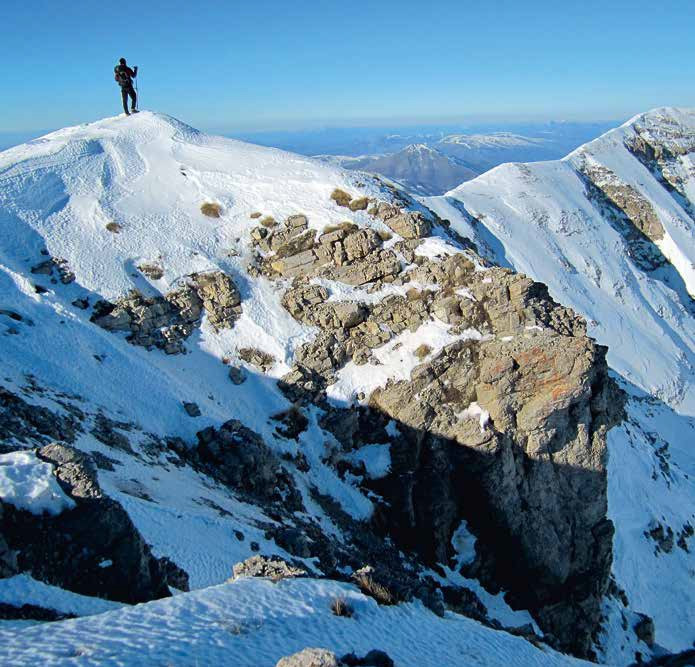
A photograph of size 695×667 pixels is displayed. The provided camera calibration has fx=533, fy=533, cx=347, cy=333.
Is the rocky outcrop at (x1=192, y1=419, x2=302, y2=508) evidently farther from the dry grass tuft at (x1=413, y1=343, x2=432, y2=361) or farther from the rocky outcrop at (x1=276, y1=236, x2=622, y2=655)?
the dry grass tuft at (x1=413, y1=343, x2=432, y2=361)

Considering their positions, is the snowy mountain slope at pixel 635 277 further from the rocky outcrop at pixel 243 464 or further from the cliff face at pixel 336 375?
the rocky outcrop at pixel 243 464

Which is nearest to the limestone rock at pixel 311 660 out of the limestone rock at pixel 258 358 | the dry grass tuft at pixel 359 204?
the limestone rock at pixel 258 358

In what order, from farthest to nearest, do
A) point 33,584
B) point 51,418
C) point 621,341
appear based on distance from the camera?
point 621,341 < point 51,418 < point 33,584

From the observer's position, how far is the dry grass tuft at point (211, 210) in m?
34.9

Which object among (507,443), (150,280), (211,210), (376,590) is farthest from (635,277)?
(376,590)

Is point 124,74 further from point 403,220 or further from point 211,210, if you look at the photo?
point 403,220

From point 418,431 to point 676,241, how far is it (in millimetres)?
85736

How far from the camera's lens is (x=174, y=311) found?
3000 centimetres

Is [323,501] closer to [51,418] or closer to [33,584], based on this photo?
[51,418]

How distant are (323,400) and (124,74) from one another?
90.9 feet

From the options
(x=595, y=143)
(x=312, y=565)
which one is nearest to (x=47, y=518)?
(x=312, y=565)

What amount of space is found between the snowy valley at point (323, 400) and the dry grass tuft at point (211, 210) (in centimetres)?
28

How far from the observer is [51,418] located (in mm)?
19094

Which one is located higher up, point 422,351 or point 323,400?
point 422,351
